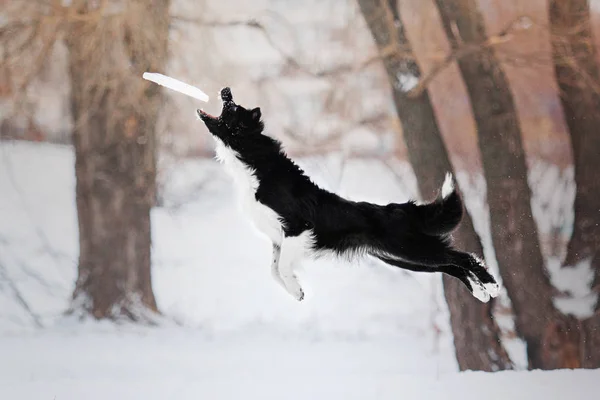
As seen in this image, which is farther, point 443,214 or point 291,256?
point 443,214

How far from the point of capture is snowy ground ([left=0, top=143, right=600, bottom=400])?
10.3ft

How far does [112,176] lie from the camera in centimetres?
328

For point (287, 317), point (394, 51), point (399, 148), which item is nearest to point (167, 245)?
point (287, 317)

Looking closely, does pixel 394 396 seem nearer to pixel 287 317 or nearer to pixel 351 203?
pixel 287 317

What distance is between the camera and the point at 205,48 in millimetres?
3234

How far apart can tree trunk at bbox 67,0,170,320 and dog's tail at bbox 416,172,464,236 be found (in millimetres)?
1766

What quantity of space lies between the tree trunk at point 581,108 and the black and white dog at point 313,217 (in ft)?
4.97

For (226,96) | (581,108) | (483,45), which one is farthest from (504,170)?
(226,96)

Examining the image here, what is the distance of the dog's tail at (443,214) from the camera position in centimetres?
192

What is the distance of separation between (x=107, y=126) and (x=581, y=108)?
2.44 m

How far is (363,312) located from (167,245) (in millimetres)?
1062

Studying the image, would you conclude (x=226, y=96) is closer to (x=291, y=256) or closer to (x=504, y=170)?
(x=291, y=256)

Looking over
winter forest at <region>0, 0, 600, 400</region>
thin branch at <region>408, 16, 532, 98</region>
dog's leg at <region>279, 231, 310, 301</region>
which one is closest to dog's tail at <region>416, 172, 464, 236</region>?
dog's leg at <region>279, 231, 310, 301</region>

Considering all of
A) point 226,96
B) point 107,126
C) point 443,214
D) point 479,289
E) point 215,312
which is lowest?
point 215,312
